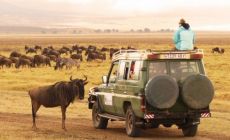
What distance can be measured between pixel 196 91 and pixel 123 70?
2.17m

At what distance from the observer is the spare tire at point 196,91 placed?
14.2 meters

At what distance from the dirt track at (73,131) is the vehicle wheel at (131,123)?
193mm

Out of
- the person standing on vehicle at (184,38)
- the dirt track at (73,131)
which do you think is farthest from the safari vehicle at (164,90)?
the person standing on vehicle at (184,38)

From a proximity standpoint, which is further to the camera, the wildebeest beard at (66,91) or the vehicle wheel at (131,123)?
the wildebeest beard at (66,91)

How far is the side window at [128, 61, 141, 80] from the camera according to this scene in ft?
48.2

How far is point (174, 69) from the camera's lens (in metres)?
14.6

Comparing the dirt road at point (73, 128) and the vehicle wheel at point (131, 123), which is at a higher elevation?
the vehicle wheel at point (131, 123)

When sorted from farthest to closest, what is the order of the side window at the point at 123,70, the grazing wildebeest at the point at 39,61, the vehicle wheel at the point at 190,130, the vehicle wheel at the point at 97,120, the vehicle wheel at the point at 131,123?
1. the grazing wildebeest at the point at 39,61
2. the vehicle wheel at the point at 97,120
3. the side window at the point at 123,70
4. the vehicle wheel at the point at 190,130
5. the vehicle wheel at the point at 131,123

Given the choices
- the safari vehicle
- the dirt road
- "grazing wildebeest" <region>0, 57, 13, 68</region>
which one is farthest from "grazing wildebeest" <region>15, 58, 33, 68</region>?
the safari vehicle

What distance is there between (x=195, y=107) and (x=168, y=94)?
0.79m

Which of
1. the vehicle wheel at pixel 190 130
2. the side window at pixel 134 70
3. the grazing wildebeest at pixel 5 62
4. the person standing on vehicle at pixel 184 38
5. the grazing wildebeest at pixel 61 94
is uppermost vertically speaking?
the person standing on vehicle at pixel 184 38

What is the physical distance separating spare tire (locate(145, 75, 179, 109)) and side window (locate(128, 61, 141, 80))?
2.41 ft

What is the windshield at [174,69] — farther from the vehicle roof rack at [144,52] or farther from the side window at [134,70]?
the side window at [134,70]

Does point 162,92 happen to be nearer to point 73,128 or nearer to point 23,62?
point 73,128
